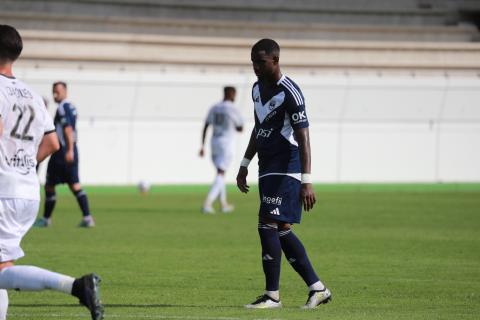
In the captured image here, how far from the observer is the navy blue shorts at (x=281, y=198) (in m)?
9.95

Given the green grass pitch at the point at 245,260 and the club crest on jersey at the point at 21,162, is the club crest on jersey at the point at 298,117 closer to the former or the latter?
the green grass pitch at the point at 245,260

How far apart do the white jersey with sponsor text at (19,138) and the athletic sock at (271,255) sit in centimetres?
249

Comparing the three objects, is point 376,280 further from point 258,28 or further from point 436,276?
point 258,28

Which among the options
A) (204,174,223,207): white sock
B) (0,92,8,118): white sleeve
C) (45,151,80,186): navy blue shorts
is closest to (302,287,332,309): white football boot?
(0,92,8,118): white sleeve

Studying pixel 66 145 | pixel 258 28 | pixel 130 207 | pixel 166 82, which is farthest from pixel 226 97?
pixel 258 28

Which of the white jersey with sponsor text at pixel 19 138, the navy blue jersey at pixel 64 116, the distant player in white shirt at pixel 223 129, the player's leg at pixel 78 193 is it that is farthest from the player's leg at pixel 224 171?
the white jersey with sponsor text at pixel 19 138

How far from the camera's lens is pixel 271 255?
1001cm

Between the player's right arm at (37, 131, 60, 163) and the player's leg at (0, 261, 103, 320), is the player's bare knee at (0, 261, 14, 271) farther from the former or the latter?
the player's right arm at (37, 131, 60, 163)

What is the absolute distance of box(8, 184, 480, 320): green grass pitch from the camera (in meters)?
10.0

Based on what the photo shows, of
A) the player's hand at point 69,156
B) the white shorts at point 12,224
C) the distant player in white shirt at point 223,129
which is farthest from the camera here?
the distant player in white shirt at point 223,129

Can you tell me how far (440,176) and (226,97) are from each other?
470 inches

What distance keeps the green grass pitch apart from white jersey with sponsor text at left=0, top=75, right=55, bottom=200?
172 cm

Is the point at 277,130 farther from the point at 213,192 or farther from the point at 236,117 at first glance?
the point at 236,117

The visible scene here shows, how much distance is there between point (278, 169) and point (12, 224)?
2792 mm
